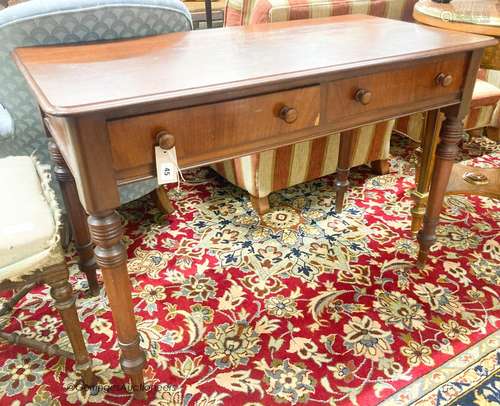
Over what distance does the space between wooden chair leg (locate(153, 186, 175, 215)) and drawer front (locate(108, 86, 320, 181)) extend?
102 centimetres

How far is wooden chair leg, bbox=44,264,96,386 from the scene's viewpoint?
39.1 inches

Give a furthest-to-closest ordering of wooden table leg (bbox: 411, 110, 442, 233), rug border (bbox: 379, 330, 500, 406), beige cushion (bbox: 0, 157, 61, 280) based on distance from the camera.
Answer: wooden table leg (bbox: 411, 110, 442, 233)
rug border (bbox: 379, 330, 500, 406)
beige cushion (bbox: 0, 157, 61, 280)

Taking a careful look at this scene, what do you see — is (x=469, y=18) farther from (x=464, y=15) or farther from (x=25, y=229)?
(x=25, y=229)

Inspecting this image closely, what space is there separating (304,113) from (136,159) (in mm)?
401

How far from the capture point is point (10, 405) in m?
1.17

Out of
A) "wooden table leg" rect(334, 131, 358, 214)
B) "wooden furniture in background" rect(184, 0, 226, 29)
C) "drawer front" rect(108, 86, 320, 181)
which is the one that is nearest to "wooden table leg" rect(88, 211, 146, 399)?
"drawer front" rect(108, 86, 320, 181)

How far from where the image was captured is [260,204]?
6.43 ft

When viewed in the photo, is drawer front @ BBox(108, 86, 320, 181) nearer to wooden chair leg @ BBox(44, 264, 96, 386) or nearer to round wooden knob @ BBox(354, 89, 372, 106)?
round wooden knob @ BBox(354, 89, 372, 106)

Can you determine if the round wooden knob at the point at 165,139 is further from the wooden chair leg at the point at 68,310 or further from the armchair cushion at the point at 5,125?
the armchair cushion at the point at 5,125

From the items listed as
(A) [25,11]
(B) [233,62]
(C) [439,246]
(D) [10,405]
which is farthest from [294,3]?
(D) [10,405]

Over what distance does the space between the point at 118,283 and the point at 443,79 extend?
3.25ft

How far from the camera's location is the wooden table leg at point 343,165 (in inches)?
73.1

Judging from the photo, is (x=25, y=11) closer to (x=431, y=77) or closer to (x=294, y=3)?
(x=294, y=3)

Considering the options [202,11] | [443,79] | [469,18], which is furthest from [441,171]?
[202,11]
